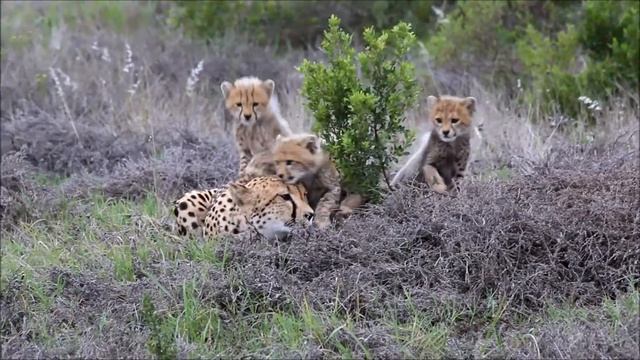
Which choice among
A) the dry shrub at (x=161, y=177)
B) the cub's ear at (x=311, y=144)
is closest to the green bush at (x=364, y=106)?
the cub's ear at (x=311, y=144)

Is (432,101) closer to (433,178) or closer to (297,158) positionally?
(433,178)

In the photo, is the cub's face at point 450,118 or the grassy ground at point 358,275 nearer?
the grassy ground at point 358,275

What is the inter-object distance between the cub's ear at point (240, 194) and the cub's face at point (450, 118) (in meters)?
1.53

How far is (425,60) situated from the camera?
12125 mm

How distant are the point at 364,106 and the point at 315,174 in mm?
499

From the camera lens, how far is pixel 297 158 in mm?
6184

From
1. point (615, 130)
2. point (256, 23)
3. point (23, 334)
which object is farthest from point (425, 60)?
point (23, 334)

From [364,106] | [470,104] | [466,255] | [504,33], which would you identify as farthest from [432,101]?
[504,33]

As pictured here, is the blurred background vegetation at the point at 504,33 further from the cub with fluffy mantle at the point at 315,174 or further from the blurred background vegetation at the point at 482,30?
the cub with fluffy mantle at the point at 315,174

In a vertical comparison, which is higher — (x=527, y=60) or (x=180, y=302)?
(x=180, y=302)

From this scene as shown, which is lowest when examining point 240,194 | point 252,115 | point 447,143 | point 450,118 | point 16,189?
point 16,189

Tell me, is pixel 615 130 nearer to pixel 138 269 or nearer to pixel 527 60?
pixel 527 60

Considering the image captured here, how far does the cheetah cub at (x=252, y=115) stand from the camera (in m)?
7.71

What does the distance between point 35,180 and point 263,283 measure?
3.34 m
